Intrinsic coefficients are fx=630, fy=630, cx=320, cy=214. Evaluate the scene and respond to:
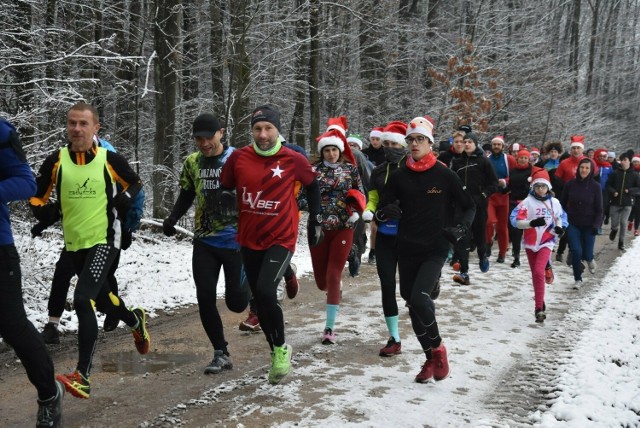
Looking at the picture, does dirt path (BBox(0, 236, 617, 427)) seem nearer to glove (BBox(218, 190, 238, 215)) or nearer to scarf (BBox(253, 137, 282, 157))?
glove (BBox(218, 190, 238, 215))

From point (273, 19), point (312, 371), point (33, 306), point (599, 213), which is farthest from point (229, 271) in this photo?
point (273, 19)

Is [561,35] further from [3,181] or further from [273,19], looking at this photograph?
[3,181]

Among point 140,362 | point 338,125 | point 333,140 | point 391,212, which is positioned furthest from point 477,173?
point 140,362

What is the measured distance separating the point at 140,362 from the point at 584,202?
782 cm

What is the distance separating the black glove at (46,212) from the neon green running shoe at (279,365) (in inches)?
79.5

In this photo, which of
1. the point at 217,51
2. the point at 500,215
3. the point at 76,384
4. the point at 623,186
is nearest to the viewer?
the point at 76,384

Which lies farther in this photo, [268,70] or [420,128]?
[268,70]

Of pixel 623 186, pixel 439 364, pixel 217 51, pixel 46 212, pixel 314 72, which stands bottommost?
pixel 439 364

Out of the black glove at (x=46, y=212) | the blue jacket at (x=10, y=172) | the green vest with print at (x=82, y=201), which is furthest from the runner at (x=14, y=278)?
the black glove at (x=46, y=212)

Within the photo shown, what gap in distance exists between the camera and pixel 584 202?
1046 cm

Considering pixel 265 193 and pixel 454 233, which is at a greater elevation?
pixel 265 193

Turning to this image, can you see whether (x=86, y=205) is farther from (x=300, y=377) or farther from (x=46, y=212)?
(x=300, y=377)

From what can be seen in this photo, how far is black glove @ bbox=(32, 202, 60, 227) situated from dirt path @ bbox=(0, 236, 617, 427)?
1.37m

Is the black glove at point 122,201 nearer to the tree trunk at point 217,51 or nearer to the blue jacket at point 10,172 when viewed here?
the blue jacket at point 10,172
